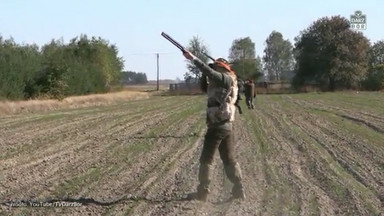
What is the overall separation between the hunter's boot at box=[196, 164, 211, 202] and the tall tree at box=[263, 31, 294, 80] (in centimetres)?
13223

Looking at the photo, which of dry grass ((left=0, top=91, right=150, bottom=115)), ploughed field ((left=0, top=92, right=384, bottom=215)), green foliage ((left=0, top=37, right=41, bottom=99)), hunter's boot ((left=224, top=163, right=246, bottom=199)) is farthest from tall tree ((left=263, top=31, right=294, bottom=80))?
hunter's boot ((left=224, top=163, right=246, bottom=199))

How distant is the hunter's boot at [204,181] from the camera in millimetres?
8656

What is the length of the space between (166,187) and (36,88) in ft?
130

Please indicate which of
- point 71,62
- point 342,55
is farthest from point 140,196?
point 342,55

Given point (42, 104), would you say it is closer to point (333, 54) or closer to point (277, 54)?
point (333, 54)

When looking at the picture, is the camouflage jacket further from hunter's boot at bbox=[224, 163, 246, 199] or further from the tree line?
the tree line

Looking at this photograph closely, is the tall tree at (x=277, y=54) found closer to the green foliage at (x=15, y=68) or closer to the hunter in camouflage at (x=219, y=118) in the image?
the green foliage at (x=15, y=68)

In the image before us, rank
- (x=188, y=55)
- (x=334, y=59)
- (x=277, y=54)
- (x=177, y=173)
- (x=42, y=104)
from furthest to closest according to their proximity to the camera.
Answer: (x=277, y=54)
(x=334, y=59)
(x=42, y=104)
(x=177, y=173)
(x=188, y=55)

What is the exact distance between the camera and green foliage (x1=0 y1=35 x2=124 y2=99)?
144 feet

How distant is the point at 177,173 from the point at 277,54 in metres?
131

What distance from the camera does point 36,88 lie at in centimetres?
4784

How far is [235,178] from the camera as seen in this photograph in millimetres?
8781

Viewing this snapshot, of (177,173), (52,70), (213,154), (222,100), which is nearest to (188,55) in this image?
(222,100)

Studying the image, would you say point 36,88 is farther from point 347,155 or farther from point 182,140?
point 347,155
